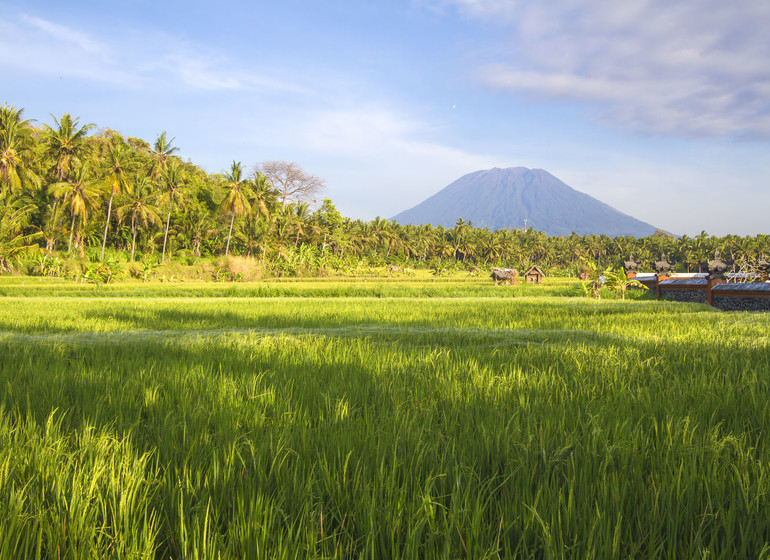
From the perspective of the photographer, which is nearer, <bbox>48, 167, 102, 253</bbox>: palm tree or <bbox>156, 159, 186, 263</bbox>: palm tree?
<bbox>48, 167, 102, 253</bbox>: palm tree

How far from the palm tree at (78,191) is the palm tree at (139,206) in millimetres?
2587

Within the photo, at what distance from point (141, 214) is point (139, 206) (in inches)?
31.1

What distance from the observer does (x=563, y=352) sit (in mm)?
4992

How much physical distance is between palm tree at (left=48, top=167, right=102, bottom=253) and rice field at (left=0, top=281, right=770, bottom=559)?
127ft

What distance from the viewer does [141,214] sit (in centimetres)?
4053

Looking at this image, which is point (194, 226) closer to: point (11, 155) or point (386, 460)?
point (11, 155)

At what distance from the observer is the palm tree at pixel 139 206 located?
1583 inches

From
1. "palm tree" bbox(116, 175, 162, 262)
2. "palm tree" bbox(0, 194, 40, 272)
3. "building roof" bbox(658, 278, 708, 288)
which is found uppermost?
"palm tree" bbox(116, 175, 162, 262)

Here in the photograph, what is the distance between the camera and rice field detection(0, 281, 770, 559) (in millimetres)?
1317

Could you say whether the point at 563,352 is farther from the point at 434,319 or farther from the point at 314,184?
the point at 314,184

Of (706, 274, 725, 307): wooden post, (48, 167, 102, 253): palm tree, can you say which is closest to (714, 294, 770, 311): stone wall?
(706, 274, 725, 307): wooden post

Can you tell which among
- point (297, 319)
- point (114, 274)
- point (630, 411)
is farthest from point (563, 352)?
point (114, 274)

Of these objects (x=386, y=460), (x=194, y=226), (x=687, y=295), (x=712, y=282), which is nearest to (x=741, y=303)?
(x=712, y=282)

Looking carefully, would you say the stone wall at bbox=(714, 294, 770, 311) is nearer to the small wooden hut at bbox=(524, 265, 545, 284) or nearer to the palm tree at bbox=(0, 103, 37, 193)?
the small wooden hut at bbox=(524, 265, 545, 284)
